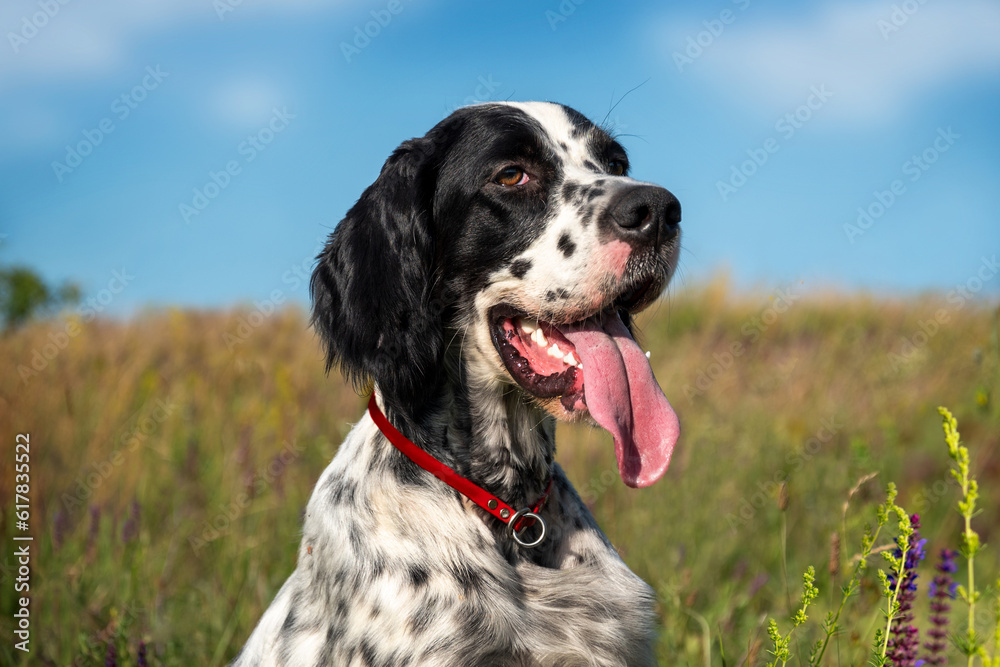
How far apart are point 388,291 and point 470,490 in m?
0.67

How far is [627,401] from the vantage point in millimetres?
2473

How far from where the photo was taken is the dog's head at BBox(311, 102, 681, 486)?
2.43 metres

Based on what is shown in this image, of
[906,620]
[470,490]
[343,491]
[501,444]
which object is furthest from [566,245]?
[906,620]

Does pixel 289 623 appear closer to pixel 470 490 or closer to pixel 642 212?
pixel 470 490

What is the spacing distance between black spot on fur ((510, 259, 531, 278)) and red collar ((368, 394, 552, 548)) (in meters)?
0.61

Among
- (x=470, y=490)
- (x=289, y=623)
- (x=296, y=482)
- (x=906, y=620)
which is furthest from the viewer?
(x=296, y=482)

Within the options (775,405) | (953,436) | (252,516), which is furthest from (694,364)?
(953,436)

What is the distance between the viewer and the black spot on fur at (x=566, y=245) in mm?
2465

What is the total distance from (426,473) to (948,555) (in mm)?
1454

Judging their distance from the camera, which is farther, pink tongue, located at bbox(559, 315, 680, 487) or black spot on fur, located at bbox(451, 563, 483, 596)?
pink tongue, located at bbox(559, 315, 680, 487)

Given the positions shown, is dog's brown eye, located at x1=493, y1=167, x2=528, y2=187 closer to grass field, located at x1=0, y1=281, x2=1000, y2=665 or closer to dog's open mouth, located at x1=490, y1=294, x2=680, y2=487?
dog's open mouth, located at x1=490, y1=294, x2=680, y2=487

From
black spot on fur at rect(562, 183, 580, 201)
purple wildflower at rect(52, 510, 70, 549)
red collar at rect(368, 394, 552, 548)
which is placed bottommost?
purple wildflower at rect(52, 510, 70, 549)

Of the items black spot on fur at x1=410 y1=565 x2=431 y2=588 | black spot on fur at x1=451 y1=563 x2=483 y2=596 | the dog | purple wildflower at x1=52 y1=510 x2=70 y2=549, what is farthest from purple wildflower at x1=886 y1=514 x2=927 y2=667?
purple wildflower at x1=52 y1=510 x2=70 y2=549

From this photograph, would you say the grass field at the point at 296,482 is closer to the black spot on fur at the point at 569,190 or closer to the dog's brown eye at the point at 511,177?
the black spot on fur at the point at 569,190
